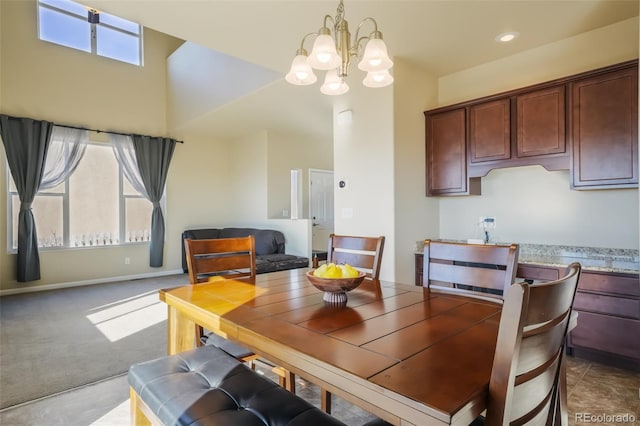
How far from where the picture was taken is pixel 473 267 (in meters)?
1.77

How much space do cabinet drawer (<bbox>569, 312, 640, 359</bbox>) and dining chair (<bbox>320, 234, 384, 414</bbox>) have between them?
1671 mm

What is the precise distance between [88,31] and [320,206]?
5.14 meters

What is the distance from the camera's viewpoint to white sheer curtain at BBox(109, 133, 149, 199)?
5.93 m

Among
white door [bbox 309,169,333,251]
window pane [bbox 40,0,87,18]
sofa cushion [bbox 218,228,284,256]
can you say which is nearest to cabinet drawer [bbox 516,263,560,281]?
sofa cushion [bbox 218,228,284,256]

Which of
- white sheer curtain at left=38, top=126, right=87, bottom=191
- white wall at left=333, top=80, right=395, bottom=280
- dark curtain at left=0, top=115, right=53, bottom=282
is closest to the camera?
white wall at left=333, top=80, right=395, bottom=280

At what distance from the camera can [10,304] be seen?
4480 millimetres

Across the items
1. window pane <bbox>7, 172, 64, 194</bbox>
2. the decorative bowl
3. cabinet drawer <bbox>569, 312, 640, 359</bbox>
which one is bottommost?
cabinet drawer <bbox>569, 312, 640, 359</bbox>

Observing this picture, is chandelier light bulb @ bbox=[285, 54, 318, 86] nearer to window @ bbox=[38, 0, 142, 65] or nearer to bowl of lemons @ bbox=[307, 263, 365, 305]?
bowl of lemons @ bbox=[307, 263, 365, 305]

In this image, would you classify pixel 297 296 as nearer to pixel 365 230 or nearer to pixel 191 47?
pixel 365 230

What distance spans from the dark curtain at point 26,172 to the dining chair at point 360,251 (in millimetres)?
5134

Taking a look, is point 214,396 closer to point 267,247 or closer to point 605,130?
point 605,130

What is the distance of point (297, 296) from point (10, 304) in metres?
4.96

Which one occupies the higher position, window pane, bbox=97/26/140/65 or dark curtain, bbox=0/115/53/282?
window pane, bbox=97/26/140/65

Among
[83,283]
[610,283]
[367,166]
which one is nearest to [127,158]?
[83,283]
